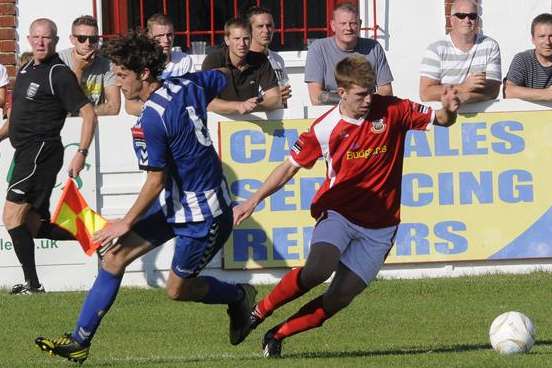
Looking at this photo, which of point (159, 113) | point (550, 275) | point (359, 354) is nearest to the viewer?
point (159, 113)

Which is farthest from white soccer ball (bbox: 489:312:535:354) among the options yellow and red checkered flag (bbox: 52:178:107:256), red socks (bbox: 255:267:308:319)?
yellow and red checkered flag (bbox: 52:178:107:256)

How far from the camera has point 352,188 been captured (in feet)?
29.0

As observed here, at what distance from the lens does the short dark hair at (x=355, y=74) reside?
851cm

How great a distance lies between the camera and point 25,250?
12.2m

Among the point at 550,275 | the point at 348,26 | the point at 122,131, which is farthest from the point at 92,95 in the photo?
the point at 550,275

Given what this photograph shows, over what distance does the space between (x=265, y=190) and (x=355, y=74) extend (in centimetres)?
89

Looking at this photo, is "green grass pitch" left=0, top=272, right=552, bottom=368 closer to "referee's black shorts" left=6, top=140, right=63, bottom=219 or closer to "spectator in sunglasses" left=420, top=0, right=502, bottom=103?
"referee's black shorts" left=6, top=140, right=63, bottom=219

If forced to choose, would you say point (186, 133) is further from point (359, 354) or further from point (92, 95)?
point (92, 95)

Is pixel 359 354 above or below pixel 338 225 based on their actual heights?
below

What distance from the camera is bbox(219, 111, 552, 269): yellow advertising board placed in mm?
12547

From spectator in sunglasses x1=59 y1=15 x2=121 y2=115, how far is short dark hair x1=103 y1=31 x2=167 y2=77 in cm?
467

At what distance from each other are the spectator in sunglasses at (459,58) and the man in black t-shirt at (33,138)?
3143 millimetres

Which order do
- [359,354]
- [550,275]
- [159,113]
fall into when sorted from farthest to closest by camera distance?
[550,275], [359,354], [159,113]

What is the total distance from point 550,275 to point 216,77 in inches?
186
